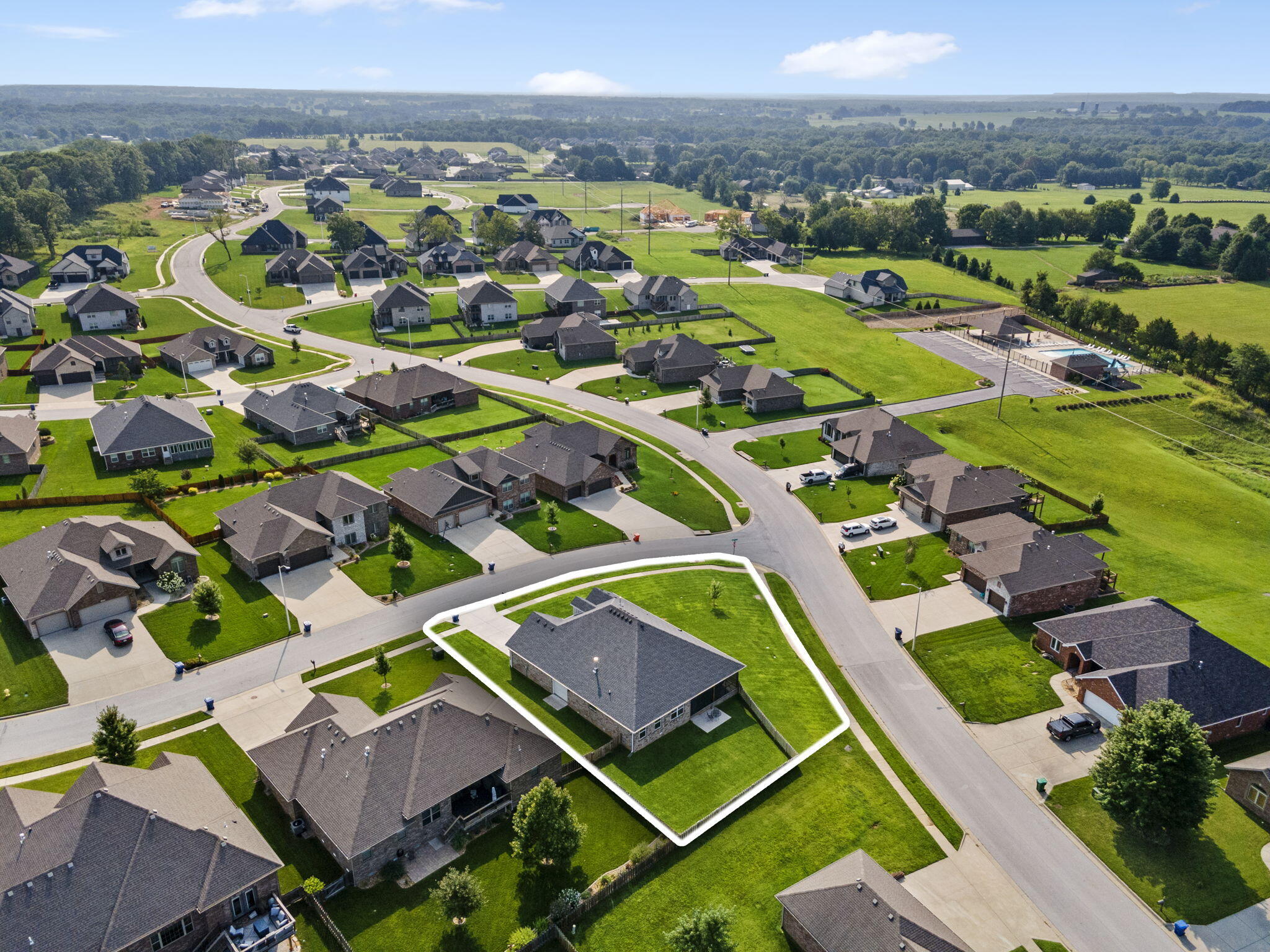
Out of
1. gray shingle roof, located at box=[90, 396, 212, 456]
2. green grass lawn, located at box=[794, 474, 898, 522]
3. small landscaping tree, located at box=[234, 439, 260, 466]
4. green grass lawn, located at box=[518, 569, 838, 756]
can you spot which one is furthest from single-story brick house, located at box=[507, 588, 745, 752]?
gray shingle roof, located at box=[90, 396, 212, 456]

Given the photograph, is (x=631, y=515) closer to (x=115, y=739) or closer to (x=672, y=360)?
(x=672, y=360)

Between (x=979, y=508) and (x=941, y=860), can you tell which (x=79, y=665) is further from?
(x=979, y=508)

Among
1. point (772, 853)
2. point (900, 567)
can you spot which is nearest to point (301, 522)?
point (772, 853)

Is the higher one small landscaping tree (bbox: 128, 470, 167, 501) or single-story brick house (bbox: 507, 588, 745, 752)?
small landscaping tree (bbox: 128, 470, 167, 501)

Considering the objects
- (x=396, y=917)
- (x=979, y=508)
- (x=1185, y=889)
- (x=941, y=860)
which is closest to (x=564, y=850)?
(x=396, y=917)

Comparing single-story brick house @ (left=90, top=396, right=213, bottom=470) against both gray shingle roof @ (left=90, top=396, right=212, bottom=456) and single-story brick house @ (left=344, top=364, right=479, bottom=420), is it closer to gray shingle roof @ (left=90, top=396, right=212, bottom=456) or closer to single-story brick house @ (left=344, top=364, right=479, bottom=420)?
gray shingle roof @ (left=90, top=396, right=212, bottom=456)

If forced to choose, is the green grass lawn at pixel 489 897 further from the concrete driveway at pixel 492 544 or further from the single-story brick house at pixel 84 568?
the single-story brick house at pixel 84 568
